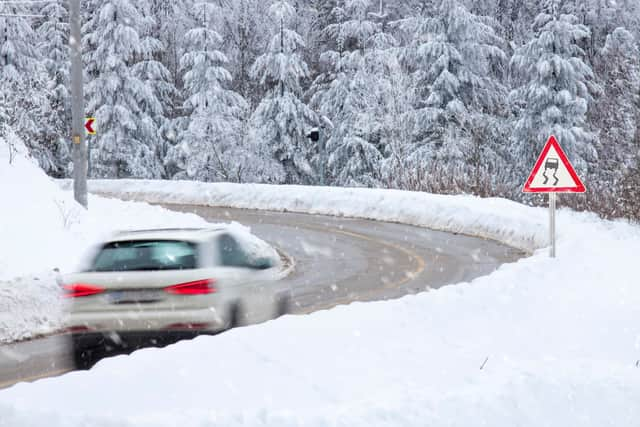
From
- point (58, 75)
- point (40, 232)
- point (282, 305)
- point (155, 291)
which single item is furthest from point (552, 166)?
point (58, 75)

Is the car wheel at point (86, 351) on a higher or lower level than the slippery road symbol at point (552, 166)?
lower

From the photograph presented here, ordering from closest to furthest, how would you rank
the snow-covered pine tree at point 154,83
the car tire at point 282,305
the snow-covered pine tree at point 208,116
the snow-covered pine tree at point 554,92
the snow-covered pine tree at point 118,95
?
the car tire at point 282,305
the snow-covered pine tree at point 554,92
the snow-covered pine tree at point 208,116
the snow-covered pine tree at point 118,95
the snow-covered pine tree at point 154,83

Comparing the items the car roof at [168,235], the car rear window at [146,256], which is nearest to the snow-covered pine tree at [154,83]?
the car roof at [168,235]

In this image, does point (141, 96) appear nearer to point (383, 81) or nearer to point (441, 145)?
point (383, 81)

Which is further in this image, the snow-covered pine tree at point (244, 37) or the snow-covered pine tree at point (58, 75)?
the snow-covered pine tree at point (244, 37)

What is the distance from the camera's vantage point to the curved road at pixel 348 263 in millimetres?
10156

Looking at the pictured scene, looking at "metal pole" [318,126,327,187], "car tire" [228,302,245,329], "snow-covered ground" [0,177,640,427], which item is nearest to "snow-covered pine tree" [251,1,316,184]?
"metal pole" [318,126,327,187]

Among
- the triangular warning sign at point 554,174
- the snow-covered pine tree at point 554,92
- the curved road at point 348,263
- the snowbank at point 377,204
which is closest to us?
the curved road at point 348,263

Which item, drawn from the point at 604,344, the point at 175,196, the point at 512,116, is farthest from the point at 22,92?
the point at 604,344

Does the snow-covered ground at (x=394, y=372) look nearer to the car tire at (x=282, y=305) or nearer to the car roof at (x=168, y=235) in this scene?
the car tire at (x=282, y=305)

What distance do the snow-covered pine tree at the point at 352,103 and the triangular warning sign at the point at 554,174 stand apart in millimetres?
31272

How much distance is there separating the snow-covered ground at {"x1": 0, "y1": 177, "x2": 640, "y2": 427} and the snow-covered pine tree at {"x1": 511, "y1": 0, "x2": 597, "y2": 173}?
92.4 feet

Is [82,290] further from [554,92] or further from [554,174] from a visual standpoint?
[554,92]

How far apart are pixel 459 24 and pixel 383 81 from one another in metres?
5.79
